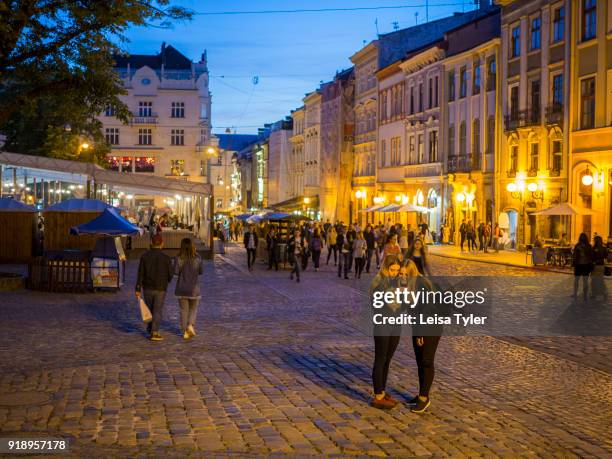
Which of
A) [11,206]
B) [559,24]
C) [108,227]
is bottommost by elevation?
[108,227]

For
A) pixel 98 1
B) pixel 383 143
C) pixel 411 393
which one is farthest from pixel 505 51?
pixel 411 393

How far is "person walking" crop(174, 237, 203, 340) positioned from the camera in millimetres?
15055

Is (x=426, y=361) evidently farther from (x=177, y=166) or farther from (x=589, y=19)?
(x=177, y=166)

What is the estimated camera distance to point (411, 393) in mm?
10617

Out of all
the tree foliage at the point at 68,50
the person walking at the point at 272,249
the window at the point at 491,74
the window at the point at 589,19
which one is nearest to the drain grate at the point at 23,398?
the tree foliage at the point at 68,50

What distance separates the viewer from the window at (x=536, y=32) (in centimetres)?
4662

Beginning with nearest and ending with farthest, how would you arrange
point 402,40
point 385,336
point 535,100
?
point 385,336 < point 535,100 < point 402,40

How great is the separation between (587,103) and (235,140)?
14628cm

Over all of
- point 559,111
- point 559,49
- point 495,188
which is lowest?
point 495,188

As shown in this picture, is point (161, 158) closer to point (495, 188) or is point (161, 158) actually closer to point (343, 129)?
point (343, 129)

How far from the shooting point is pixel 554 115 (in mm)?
44469

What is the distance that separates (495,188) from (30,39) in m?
34.1

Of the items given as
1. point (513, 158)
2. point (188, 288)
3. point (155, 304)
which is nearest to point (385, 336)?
point (188, 288)

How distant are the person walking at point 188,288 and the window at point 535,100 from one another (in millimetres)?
34372
